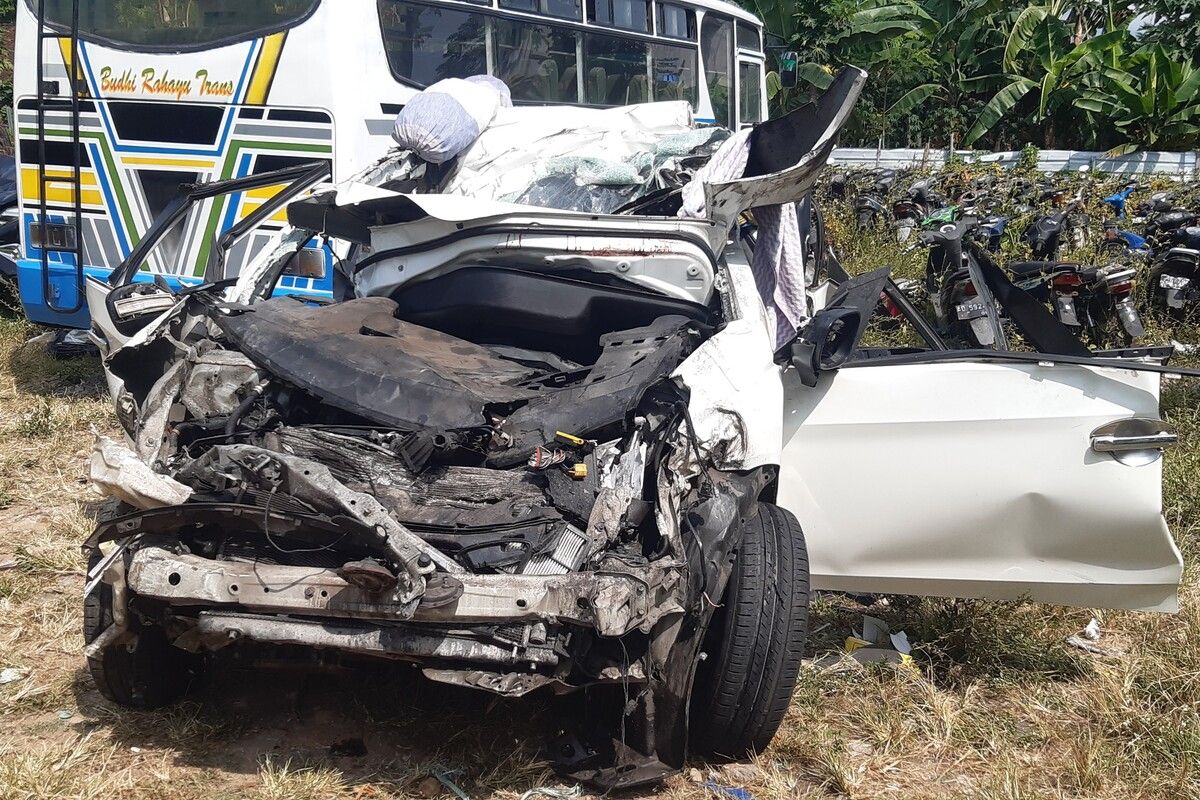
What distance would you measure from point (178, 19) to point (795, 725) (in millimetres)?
5343

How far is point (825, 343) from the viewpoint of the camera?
10.9 ft

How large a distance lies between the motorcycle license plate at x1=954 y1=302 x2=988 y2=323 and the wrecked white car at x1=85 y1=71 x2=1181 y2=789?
2655 millimetres

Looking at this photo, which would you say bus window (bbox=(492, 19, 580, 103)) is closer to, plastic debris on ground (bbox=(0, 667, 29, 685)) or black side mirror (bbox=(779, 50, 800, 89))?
black side mirror (bbox=(779, 50, 800, 89))

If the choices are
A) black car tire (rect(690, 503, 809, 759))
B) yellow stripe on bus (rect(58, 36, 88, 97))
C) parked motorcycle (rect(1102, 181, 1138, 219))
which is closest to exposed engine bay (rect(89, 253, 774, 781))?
black car tire (rect(690, 503, 809, 759))

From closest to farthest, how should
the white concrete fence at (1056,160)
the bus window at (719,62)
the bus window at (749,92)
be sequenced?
the bus window at (719,62) → the bus window at (749,92) → the white concrete fence at (1056,160)

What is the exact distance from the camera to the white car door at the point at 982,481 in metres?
3.11

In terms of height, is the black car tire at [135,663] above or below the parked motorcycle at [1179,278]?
below

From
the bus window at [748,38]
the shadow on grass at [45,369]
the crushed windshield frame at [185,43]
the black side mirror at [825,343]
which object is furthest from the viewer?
the bus window at [748,38]

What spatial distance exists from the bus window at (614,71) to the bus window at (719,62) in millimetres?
1029

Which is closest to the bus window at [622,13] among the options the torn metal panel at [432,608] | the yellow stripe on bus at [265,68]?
the yellow stripe on bus at [265,68]

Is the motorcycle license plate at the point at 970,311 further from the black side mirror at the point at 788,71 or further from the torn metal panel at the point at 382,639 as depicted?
the torn metal panel at the point at 382,639

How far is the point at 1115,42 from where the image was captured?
1791 cm

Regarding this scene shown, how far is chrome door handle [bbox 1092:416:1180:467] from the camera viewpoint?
306cm

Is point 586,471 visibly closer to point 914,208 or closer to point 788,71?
point 788,71
